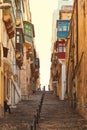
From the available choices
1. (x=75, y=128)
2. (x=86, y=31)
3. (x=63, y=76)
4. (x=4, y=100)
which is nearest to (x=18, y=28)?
(x=63, y=76)

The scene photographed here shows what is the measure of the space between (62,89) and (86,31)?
2371 centimetres

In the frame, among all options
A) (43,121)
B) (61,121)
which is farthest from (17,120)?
(61,121)

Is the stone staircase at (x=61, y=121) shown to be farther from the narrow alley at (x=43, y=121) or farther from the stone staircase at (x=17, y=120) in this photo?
the stone staircase at (x=17, y=120)

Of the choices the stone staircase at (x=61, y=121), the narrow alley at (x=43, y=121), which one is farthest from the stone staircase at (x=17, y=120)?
the stone staircase at (x=61, y=121)

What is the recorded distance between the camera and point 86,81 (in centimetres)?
1914

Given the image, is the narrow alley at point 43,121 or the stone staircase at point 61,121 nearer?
the narrow alley at point 43,121

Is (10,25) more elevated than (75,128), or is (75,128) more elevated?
A: (10,25)

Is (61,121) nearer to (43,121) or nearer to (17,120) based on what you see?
(43,121)

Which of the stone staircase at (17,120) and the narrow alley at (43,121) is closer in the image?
the narrow alley at (43,121)

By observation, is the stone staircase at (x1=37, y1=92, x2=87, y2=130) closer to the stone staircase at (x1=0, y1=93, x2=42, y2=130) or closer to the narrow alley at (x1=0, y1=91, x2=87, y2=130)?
the narrow alley at (x1=0, y1=91, x2=87, y2=130)

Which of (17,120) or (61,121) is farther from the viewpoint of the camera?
(17,120)

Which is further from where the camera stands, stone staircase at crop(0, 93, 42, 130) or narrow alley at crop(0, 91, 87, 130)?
stone staircase at crop(0, 93, 42, 130)

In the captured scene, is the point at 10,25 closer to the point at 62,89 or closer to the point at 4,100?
the point at 4,100

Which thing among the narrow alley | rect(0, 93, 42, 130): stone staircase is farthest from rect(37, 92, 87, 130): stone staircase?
rect(0, 93, 42, 130): stone staircase
